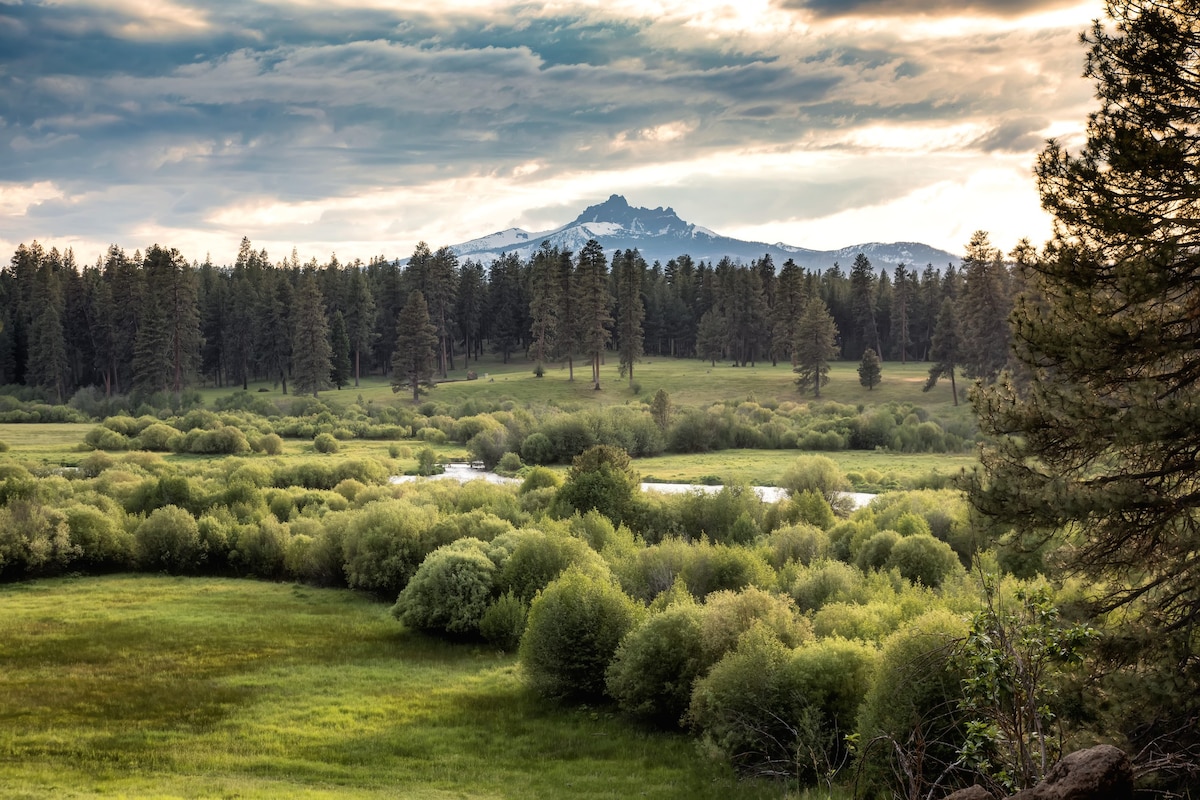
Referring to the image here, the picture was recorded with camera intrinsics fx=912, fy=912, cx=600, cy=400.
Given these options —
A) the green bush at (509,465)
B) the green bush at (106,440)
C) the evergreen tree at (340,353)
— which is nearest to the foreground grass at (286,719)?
the green bush at (509,465)

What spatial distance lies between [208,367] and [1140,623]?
105685 mm

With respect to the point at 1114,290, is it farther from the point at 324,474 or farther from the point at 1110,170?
the point at 324,474

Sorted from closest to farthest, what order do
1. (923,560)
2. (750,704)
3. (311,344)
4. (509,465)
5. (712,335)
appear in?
(750,704) < (923,560) < (509,465) < (311,344) < (712,335)

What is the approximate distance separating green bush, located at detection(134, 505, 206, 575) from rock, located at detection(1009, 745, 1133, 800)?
3089 cm

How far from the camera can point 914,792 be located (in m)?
5.23

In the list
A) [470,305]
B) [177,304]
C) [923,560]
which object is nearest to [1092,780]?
[923,560]

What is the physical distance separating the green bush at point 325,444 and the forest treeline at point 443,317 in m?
24.8

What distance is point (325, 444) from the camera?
192ft

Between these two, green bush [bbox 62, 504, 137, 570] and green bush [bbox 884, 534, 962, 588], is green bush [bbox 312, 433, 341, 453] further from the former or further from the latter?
green bush [bbox 884, 534, 962, 588]

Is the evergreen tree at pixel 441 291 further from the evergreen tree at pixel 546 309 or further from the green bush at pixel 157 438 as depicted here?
the green bush at pixel 157 438

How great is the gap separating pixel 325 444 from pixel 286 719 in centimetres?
4254

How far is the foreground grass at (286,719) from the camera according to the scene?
14570mm

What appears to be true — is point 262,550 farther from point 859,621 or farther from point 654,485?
point 859,621

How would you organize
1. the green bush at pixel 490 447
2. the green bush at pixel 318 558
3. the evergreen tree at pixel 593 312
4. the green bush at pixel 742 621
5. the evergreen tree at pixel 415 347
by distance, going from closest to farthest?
the green bush at pixel 742 621, the green bush at pixel 318 558, the green bush at pixel 490 447, the evergreen tree at pixel 415 347, the evergreen tree at pixel 593 312
